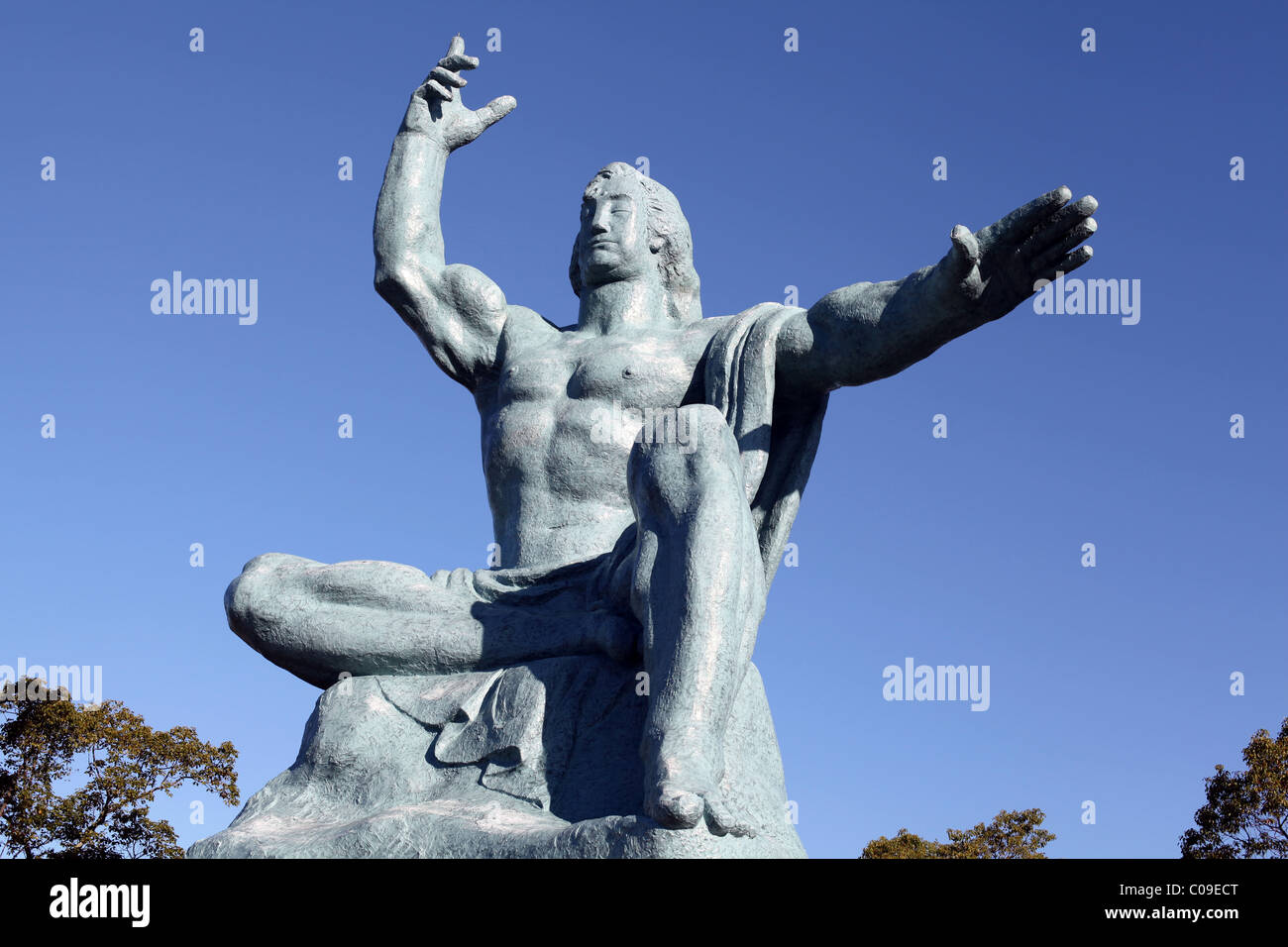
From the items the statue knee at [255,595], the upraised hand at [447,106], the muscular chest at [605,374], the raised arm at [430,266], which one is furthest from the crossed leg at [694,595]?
the upraised hand at [447,106]

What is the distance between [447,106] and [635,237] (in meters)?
1.40

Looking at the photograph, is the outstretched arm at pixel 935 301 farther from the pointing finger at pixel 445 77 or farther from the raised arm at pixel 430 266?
the pointing finger at pixel 445 77

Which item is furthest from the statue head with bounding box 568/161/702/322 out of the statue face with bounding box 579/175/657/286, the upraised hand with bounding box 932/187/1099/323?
the upraised hand with bounding box 932/187/1099/323

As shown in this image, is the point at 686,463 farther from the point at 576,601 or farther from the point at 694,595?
the point at 576,601

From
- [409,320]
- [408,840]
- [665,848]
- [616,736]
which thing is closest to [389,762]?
[408,840]

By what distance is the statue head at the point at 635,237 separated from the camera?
759 cm

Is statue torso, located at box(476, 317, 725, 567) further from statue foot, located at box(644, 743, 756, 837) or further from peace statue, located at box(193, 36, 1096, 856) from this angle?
statue foot, located at box(644, 743, 756, 837)

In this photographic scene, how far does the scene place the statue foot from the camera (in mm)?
4688

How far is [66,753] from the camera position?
62.8ft

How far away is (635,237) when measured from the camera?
7.61 metres

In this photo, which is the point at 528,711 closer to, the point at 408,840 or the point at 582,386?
the point at 408,840

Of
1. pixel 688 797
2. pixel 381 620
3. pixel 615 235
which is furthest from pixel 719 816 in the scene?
pixel 615 235

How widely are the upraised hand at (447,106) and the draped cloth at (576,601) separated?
6.95 ft
